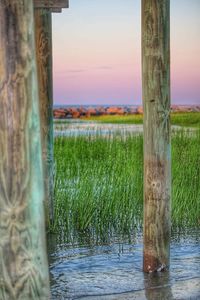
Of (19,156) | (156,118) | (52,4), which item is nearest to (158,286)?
(156,118)

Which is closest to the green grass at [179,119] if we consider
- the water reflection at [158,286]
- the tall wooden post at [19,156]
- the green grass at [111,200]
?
the green grass at [111,200]

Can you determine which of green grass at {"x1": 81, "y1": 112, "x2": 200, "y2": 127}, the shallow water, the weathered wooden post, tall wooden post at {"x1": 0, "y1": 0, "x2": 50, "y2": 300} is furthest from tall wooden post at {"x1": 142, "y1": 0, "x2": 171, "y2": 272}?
green grass at {"x1": 81, "y1": 112, "x2": 200, "y2": 127}

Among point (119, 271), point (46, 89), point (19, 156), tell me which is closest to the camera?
point (19, 156)

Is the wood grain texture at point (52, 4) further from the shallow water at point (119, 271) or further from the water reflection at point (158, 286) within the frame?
the water reflection at point (158, 286)

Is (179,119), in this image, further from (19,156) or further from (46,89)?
(19,156)

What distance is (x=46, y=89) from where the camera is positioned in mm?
7301

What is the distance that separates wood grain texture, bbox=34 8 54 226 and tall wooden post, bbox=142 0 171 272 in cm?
211

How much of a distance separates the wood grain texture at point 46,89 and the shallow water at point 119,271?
0.61m

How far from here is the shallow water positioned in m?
5.06

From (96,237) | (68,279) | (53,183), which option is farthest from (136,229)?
(68,279)

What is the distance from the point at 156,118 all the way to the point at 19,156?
2.32m

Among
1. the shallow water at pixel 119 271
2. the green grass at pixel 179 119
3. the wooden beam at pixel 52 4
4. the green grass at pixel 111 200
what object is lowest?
the green grass at pixel 179 119

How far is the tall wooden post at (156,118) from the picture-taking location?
200 inches

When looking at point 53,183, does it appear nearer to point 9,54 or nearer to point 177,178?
point 177,178
